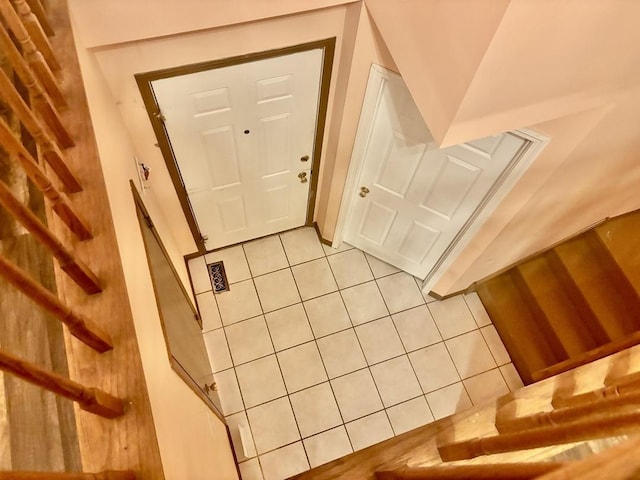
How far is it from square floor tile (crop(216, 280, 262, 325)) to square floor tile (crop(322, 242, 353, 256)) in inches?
24.8

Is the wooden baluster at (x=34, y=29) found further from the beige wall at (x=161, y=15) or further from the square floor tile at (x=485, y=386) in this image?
the square floor tile at (x=485, y=386)

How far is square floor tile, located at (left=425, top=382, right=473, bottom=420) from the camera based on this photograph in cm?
330

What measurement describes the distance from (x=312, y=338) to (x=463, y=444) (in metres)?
2.13

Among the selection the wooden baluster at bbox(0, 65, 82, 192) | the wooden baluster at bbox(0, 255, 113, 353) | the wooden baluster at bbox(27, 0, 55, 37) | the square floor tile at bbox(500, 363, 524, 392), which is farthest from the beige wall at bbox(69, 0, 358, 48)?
the square floor tile at bbox(500, 363, 524, 392)

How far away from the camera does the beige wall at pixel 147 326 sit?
1320 millimetres

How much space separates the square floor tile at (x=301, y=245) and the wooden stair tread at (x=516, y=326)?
129 centimetres

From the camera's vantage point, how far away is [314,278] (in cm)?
366

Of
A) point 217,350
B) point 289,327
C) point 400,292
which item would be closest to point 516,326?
point 400,292

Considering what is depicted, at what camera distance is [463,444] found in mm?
1381

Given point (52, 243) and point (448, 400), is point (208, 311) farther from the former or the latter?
point (52, 243)

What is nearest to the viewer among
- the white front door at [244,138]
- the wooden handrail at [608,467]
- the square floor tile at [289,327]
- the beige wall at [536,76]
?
the wooden handrail at [608,467]

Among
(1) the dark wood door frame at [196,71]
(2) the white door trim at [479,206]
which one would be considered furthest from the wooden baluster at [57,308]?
(2) the white door trim at [479,206]

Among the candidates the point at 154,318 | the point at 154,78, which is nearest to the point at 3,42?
the point at 154,318

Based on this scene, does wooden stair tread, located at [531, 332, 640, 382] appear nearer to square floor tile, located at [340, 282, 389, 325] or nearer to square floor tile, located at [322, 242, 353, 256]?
square floor tile, located at [340, 282, 389, 325]
